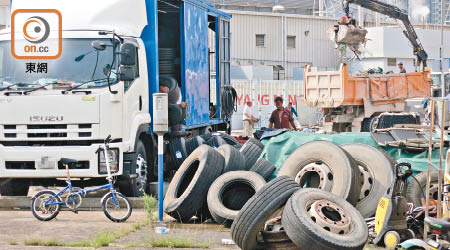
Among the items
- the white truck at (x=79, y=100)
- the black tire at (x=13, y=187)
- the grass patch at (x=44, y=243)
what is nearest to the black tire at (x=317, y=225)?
the grass patch at (x=44, y=243)

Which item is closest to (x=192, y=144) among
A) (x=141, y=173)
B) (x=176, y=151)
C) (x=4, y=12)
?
(x=176, y=151)

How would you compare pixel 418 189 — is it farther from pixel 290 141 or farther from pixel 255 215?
pixel 290 141

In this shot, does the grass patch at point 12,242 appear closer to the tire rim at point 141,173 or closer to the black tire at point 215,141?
the tire rim at point 141,173

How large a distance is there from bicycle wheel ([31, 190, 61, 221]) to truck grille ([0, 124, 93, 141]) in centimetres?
149

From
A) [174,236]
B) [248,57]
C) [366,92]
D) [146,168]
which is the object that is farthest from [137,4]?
[248,57]

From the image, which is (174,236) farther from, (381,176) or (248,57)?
(248,57)

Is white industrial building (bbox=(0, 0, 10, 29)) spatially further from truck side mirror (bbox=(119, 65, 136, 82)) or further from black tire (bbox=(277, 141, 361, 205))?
black tire (bbox=(277, 141, 361, 205))

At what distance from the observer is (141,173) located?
1484cm

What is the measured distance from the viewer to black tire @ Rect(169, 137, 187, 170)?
16.7m

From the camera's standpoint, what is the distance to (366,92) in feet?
98.0

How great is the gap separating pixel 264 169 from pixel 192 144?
175 inches

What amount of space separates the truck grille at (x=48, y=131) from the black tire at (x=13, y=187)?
132 centimetres

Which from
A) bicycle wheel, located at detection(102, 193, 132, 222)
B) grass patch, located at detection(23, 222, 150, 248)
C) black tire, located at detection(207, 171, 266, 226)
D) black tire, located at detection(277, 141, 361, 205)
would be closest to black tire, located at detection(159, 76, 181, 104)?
bicycle wheel, located at detection(102, 193, 132, 222)

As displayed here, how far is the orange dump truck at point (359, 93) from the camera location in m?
29.5
